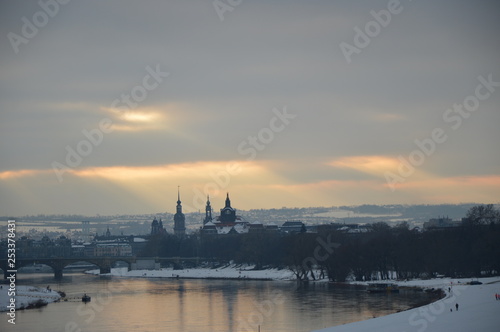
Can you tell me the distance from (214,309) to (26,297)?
23.7 meters

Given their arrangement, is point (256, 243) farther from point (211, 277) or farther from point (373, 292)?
point (373, 292)

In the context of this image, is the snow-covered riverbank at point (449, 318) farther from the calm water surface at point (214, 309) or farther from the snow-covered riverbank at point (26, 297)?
the snow-covered riverbank at point (26, 297)

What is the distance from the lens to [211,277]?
474 ft

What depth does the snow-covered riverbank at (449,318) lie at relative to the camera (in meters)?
56.0

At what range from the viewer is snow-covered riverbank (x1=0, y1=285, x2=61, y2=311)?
8525cm

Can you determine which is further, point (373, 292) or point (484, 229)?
point (484, 229)

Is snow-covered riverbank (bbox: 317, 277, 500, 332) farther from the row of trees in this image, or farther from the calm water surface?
the row of trees

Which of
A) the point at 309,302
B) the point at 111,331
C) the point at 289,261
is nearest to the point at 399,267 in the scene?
A: the point at 289,261

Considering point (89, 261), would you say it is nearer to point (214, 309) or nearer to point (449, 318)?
point (214, 309)

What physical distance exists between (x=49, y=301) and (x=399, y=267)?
47359mm

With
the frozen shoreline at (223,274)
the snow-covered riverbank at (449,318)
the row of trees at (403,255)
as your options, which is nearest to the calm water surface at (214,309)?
the snow-covered riverbank at (449,318)

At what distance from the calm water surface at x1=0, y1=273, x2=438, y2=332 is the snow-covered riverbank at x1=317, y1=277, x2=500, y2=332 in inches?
197

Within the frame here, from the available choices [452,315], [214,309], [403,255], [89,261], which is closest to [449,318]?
[452,315]

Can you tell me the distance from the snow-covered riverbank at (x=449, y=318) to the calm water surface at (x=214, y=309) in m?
5.01
